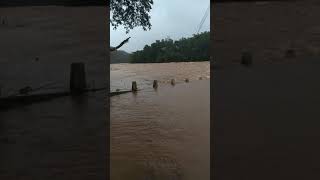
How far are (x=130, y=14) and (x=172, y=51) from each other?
0.52 m

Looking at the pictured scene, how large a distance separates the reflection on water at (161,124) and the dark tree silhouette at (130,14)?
372 mm

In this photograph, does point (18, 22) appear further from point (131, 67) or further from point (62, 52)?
point (131, 67)

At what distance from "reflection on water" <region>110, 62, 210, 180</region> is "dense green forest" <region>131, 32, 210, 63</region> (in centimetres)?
6

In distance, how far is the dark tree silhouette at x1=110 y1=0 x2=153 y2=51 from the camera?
4148 millimetres

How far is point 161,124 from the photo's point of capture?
432cm

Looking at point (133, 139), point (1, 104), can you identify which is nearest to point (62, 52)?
point (1, 104)
